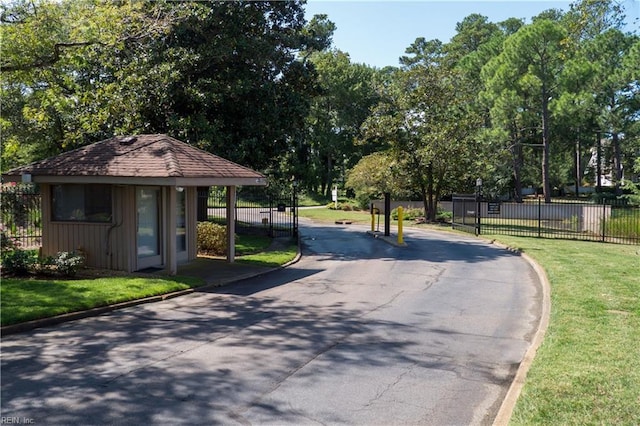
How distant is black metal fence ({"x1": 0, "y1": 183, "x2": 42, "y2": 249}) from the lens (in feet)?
53.7

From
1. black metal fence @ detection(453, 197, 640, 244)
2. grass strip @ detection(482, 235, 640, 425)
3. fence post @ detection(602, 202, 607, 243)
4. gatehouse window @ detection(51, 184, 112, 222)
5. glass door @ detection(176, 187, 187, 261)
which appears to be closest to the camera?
grass strip @ detection(482, 235, 640, 425)

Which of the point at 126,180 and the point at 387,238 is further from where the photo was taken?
the point at 387,238

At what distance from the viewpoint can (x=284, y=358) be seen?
286 inches

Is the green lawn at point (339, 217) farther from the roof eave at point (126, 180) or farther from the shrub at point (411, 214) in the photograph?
the roof eave at point (126, 180)

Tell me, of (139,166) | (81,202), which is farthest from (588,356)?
(81,202)

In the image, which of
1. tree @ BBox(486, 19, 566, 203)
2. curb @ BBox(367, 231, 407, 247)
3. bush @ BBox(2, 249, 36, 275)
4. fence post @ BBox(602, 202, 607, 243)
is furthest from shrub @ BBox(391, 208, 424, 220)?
bush @ BBox(2, 249, 36, 275)

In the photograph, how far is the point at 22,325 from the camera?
8469 millimetres

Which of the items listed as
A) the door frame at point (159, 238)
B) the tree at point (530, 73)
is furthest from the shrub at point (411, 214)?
the door frame at point (159, 238)

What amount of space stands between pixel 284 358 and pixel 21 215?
42.4ft

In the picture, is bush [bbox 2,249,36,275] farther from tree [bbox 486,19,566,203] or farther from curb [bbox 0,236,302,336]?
tree [bbox 486,19,566,203]

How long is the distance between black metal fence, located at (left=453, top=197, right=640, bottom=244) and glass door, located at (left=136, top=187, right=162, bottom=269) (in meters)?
16.7

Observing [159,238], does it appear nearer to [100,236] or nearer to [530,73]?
[100,236]

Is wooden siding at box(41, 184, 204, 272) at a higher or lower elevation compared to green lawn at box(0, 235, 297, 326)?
higher

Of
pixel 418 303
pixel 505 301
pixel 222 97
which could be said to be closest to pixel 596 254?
pixel 505 301
